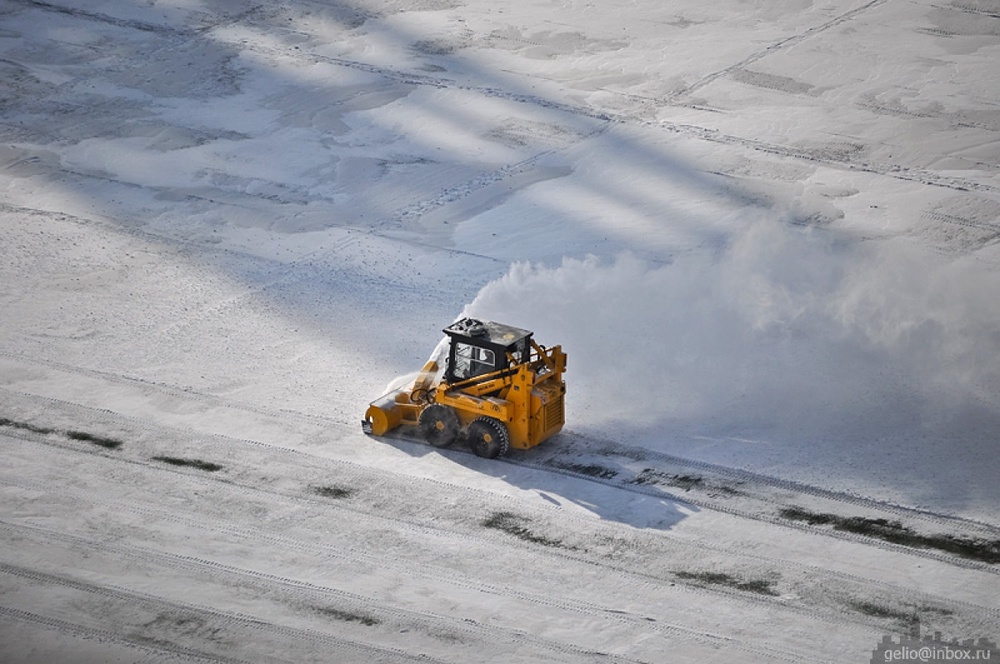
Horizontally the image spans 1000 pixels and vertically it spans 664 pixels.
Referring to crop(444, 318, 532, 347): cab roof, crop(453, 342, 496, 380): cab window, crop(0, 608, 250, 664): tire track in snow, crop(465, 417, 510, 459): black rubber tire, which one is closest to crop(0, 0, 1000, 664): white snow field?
crop(0, 608, 250, 664): tire track in snow

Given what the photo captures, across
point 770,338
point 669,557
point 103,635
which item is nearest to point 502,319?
point 770,338

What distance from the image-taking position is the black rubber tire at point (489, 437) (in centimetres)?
1820

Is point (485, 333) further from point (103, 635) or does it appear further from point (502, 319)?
point (103, 635)

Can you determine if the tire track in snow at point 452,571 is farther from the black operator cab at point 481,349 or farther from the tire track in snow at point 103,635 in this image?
the black operator cab at point 481,349

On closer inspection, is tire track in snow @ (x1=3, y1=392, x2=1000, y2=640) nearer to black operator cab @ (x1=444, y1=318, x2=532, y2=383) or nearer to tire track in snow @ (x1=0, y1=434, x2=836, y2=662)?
tire track in snow @ (x1=0, y1=434, x2=836, y2=662)

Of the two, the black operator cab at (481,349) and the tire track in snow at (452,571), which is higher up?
the black operator cab at (481,349)

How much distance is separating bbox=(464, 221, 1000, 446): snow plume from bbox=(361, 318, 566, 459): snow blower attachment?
1.37 metres

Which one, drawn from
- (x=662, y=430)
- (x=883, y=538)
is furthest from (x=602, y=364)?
(x=883, y=538)

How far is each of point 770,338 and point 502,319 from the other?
427 cm

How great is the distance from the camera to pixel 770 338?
2177cm

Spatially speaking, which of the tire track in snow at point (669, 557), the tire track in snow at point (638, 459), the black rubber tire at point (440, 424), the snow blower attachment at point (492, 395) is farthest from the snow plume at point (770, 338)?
the tire track in snow at point (669, 557)

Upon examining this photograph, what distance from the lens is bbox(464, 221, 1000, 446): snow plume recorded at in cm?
1977

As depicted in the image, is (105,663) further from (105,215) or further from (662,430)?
(105,215)

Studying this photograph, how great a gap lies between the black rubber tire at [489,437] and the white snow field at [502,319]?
190 mm
